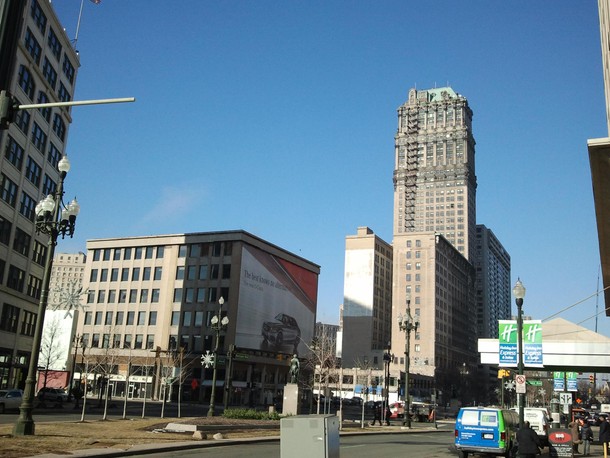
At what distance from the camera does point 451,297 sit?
6752 inches

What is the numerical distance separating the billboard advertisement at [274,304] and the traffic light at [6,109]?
265 ft

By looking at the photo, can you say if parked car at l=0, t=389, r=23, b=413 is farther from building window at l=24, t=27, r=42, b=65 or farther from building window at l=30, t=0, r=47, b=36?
building window at l=30, t=0, r=47, b=36

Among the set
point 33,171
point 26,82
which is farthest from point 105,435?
point 33,171

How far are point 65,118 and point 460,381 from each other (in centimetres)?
12310

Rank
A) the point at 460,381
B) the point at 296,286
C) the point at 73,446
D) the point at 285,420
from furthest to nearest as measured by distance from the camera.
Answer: the point at 460,381 → the point at 296,286 → the point at 73,446 → the point at 285,420

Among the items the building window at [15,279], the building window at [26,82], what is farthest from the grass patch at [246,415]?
the building window at [26,82]

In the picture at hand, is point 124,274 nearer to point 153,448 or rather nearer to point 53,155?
point 53,155

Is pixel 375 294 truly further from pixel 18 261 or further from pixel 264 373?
pixel 18 261

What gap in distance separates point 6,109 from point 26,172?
52.2 metres

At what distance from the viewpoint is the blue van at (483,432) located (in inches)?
810

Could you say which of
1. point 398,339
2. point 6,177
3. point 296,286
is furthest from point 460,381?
point 6,177

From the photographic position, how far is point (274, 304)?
328 feet

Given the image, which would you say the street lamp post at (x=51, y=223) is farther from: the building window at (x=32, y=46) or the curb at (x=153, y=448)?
the building window at (x=32, y=46)

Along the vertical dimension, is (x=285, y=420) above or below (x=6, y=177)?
below
